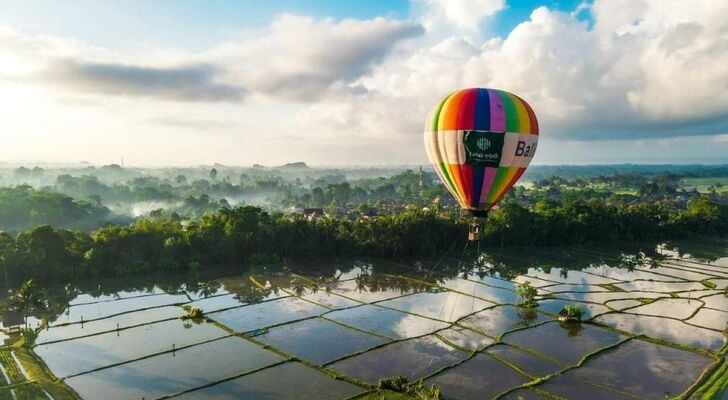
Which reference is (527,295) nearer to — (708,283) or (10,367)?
(708,283)

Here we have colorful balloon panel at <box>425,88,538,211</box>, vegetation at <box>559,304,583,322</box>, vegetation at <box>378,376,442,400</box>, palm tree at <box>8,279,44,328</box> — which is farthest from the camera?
palm tree at <box>8,279,44,328</box>

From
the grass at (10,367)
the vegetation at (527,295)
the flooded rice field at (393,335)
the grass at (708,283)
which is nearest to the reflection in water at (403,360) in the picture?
the flooded rice field at (393,335)

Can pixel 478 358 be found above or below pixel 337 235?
below

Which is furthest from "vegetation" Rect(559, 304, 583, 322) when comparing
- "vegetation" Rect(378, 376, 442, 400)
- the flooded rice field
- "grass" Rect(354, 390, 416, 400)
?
"grass" Rect(354, 390, 416, 400)

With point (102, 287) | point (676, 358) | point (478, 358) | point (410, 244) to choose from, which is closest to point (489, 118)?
point (478, 358)

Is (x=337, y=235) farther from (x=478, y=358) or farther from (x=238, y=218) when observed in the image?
(x=478, y=358)

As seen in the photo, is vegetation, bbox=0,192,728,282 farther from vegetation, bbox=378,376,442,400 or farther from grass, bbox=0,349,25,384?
vegetation, bbox=378,376,442,400
